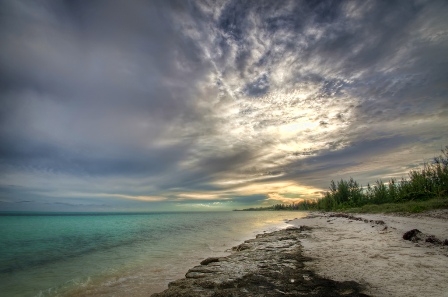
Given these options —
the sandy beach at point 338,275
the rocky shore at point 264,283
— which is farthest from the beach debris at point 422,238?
the rocky shore at point 264,283

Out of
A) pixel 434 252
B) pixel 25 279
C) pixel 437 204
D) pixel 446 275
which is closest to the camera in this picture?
pixel 446 275

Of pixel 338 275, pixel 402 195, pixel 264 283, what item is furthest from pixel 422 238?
pixel 402 195

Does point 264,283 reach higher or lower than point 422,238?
lower

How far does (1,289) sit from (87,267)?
12.6 ft

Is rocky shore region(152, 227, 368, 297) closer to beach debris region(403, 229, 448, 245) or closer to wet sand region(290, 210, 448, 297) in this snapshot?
wet sand region(290, 210, 448, 297)

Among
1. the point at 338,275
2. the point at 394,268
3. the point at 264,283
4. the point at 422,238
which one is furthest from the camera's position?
the point at 422,238

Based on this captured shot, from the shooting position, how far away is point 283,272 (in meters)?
6.94

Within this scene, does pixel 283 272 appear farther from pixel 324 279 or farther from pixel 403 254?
pixel 403 254

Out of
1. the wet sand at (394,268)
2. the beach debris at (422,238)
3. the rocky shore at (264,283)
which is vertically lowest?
the rocky shore at (264,283)

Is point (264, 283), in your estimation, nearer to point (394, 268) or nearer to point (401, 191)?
point (394, 268)

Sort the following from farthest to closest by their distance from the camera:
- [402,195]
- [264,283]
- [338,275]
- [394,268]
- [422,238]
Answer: [402,195] → [422,238] → [394,268] → [338,275] → [264,283]

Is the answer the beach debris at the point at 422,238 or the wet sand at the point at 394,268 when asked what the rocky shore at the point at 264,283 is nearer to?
the wet sand at the point at 394,268

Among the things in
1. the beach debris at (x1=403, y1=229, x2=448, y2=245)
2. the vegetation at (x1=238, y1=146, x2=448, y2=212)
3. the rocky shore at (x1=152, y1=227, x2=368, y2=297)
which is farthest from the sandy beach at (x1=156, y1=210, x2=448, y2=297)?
the vegetation at (x1=238, y1=146, x2=448, y2=212)

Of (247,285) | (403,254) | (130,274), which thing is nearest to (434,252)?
(403,254)
